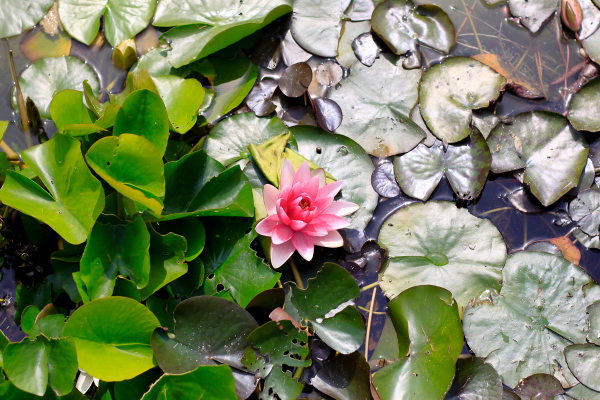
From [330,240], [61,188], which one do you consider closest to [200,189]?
[61,188]

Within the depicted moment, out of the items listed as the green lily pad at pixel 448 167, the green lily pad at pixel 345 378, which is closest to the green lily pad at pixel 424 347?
the green lily pad at pixel 345 378

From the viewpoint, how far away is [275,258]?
209cm

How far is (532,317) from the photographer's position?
2176 millimetres

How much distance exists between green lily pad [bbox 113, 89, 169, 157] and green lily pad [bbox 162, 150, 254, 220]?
0.48ft

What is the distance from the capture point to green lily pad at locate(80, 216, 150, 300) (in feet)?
5.79

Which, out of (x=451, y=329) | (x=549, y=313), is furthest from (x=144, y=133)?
(x=549, y=313)

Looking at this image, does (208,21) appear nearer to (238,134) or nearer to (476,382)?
(238,134)

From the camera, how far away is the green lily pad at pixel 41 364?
1.61 metres

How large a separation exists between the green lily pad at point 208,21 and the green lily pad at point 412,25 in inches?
26.3

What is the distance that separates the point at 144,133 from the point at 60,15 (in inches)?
53.7

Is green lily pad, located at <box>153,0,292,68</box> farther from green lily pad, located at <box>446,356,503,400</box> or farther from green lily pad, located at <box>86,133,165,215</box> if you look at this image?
green lily pad, located at <box>446,356,503,400</box>

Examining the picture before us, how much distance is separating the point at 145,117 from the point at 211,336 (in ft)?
3.66

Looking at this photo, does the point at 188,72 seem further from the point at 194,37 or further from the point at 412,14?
the point at 412,14

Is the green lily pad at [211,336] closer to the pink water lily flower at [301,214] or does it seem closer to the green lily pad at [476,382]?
the pink water lily flower at [301,214]
